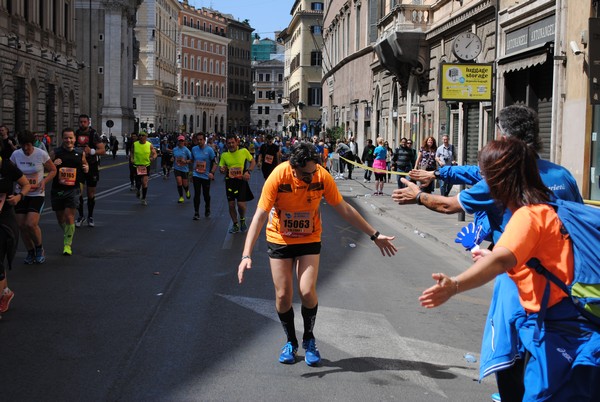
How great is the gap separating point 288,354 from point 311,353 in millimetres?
172

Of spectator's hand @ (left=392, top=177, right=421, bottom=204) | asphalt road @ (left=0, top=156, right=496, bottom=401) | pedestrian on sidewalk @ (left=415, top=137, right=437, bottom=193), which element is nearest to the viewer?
spectator's hand @ (left=392, top=177, right=421, bottom=204)

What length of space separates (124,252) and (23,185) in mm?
3835

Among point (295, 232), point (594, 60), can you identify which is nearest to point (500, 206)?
point (295, 232)

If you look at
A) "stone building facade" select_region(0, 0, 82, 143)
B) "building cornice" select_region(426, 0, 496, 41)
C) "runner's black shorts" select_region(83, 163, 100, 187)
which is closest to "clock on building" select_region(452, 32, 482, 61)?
"building cornice" select_region(426, 0, 496, 41)

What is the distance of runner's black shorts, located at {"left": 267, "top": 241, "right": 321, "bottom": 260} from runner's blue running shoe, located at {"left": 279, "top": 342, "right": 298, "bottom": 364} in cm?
65

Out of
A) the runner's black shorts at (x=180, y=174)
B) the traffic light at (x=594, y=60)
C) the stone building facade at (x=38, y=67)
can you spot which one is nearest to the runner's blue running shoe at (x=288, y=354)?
the traffic light at (x=594, y=60)

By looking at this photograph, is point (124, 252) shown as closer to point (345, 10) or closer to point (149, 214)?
point (149, 214)

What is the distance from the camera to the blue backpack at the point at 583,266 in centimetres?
343

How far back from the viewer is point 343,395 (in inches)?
217

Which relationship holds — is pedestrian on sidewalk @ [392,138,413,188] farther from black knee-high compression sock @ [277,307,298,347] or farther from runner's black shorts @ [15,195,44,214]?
black knee-high compression sock @ [277,307,298,347]

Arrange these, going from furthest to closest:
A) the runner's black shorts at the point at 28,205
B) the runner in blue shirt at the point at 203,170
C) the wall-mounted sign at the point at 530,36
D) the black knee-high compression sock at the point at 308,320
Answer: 1. the wall-mounted sign at the point at 530,36
2. the runner in blue shirt at the point at 203,170
3. the runner's black shorts at the point at 28,205
4. the black knee-high compression sock at the point at 308,320

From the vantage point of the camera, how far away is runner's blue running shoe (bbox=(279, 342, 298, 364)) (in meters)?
6.29

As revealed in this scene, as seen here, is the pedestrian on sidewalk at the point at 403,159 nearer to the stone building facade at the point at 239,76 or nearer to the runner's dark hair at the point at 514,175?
the runner's dark hair at the point at 514,175

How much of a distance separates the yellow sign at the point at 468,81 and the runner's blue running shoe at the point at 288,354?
1408cm
